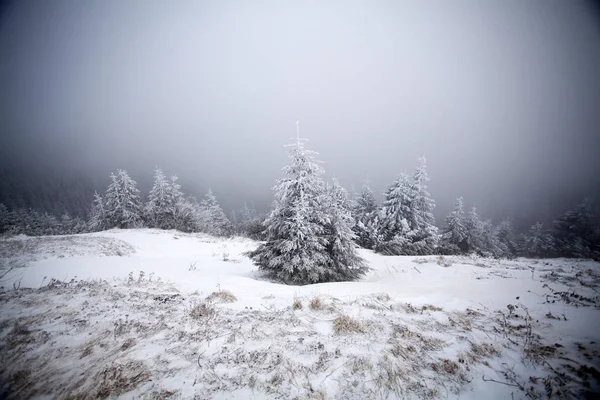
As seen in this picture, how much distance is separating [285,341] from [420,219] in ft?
70.7

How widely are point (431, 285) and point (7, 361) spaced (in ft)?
33.8

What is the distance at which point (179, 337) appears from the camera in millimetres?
4098

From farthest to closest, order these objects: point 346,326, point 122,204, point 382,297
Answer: point 122,204 → point 382,297 → point 346,326

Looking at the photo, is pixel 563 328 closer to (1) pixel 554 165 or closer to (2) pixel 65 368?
(2) pixel 65 368

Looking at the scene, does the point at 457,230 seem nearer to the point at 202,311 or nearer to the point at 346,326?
the point at 346,326

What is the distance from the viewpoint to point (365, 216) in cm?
2723

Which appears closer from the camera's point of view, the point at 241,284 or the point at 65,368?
the point at 65,368

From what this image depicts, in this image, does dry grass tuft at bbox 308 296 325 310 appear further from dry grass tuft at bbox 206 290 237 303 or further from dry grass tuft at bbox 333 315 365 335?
dry grass tuft at bbox 206 290 237 303

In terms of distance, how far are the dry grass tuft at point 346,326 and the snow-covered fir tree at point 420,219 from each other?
17.7 meters

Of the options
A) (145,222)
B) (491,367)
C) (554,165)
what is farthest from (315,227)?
(554,165)

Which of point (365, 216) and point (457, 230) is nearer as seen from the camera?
point (365, 216)

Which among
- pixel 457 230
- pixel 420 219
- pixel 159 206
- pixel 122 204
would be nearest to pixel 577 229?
pixel 457 230

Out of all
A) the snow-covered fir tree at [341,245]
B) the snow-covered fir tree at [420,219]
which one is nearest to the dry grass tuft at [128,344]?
the snow-covered fir tree at [341,245]

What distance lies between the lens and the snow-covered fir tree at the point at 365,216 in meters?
24.5
